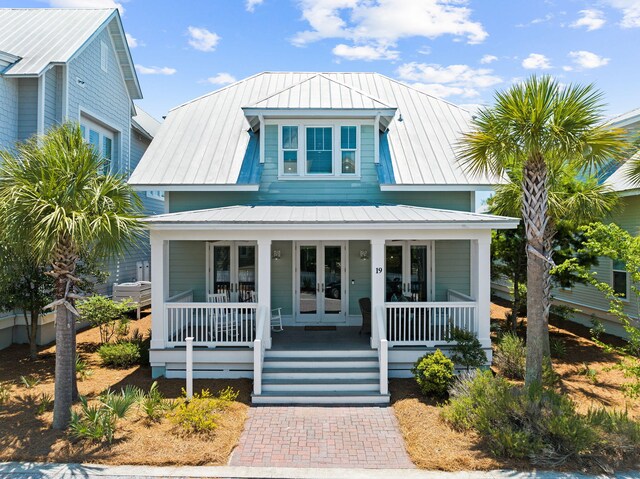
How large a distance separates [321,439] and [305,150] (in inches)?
333

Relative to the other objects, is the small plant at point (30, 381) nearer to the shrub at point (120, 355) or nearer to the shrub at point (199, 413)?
the shrub at point (120, 355)

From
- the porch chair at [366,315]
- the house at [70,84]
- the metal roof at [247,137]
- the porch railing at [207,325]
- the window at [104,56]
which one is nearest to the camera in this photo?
the porch railing at [207,325]

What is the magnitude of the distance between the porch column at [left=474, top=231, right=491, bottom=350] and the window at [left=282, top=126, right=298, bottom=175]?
5.95 m

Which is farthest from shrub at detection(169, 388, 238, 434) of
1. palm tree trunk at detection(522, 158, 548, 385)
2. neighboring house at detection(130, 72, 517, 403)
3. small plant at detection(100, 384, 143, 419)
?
palm tree trunk at detection(522, 158, 548, 385)

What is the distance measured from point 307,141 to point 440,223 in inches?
208

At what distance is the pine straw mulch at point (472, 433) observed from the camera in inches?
250

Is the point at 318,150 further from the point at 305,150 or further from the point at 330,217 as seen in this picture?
the point at 330,217

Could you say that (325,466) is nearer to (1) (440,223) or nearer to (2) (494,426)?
(2) (494,426)

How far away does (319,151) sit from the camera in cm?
1295

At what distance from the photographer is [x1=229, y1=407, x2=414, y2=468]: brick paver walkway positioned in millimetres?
6527

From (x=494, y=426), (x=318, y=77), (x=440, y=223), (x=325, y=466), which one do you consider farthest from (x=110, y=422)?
(x=318, y=77)

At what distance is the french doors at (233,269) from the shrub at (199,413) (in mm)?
4901

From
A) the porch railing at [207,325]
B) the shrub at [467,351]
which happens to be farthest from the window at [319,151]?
the shrub at [467,351]

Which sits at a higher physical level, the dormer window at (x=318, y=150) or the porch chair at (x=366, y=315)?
the dormer window at (x=318, y=150)
